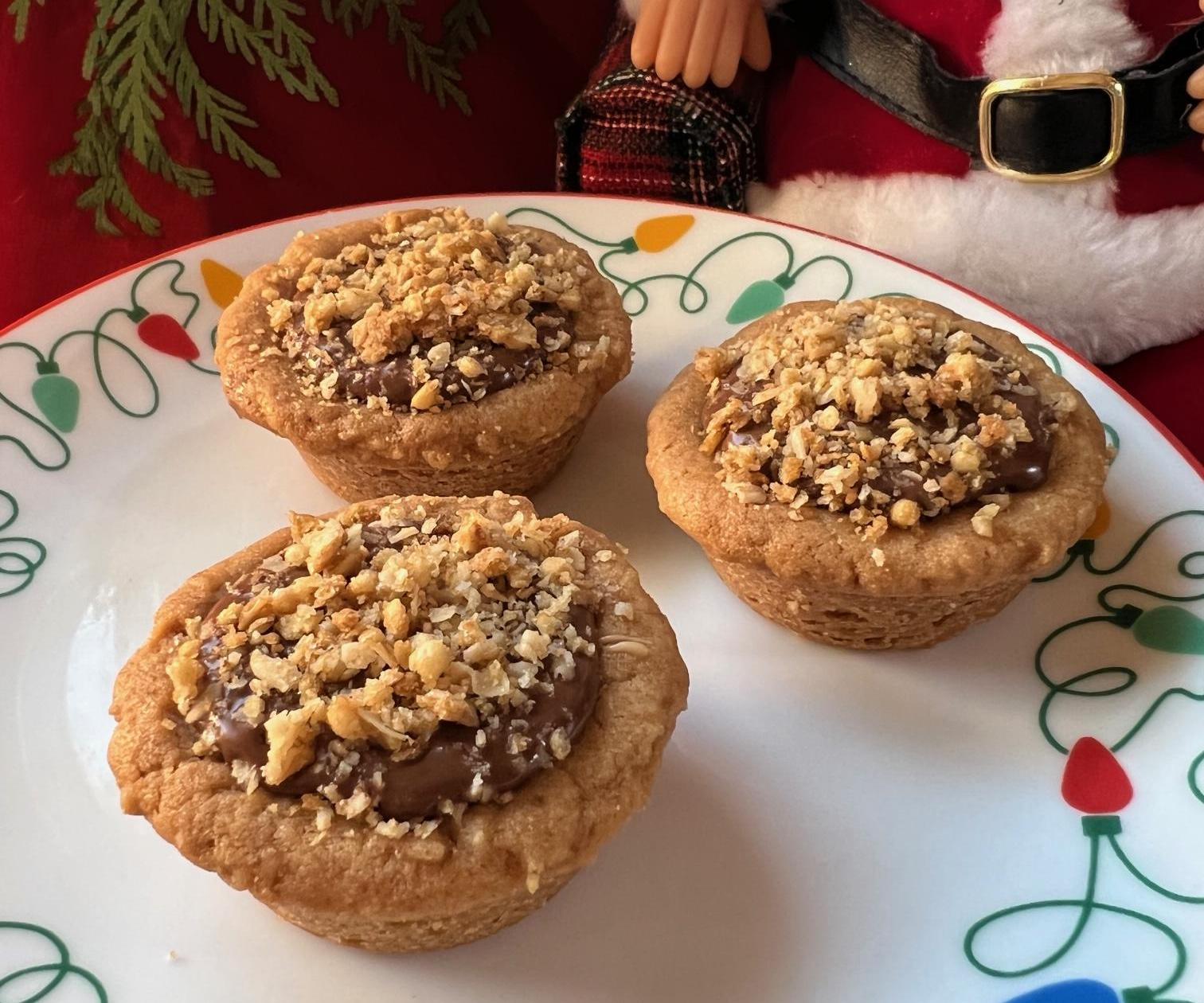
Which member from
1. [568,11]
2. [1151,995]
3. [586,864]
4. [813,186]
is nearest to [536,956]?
[586,864]

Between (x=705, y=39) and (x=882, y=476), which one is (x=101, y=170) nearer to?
(x=705, y=39)

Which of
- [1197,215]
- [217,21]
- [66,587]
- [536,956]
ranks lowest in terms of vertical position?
[536,956]

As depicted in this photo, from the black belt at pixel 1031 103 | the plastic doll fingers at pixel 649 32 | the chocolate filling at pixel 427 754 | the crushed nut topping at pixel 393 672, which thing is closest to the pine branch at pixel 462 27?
the plastic doll fingers at pixel 649 32

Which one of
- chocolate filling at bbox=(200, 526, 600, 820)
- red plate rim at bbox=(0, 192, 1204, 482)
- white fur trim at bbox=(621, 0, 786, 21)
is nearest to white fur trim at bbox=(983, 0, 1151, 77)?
red plate rim at bbox=(0, 192, 1204, 482)

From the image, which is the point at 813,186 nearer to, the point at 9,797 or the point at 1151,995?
the point at 1151,995

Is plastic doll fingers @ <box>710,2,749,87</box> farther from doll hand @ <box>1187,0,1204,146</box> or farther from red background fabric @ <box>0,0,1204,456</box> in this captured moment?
doll hand @ <box>1187,0,1204,146</box>

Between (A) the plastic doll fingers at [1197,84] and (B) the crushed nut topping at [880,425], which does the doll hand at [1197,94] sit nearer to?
(A) the plastic doll fingers at [1197,84]
